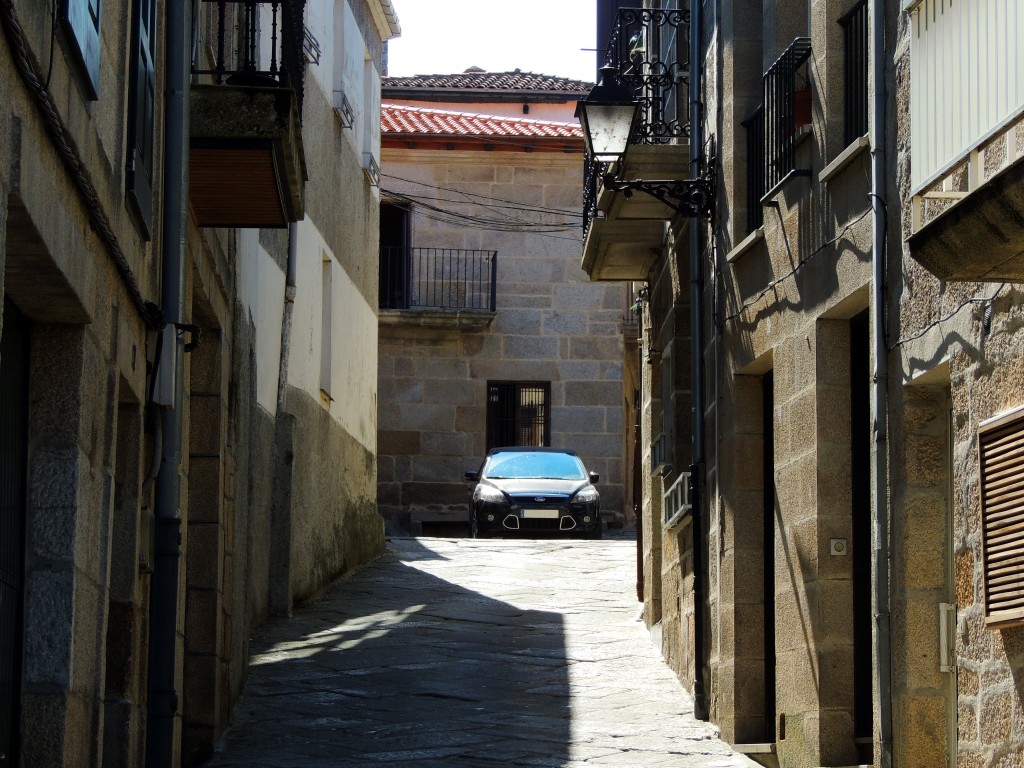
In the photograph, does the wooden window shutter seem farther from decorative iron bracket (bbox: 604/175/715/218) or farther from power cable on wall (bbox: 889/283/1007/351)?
decorative iron bracket (bbox: 604/175/715/218)

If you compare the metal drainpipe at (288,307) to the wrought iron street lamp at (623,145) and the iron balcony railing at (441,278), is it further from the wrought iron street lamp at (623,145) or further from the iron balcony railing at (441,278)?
the iron balcony railing at (441,278)

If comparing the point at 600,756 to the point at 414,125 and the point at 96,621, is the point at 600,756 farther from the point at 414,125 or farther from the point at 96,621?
the point at 414,125

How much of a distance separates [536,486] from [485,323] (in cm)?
620

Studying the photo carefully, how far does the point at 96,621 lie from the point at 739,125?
5793 mm

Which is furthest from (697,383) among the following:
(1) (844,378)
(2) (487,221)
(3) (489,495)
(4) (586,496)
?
(2) (487,221)

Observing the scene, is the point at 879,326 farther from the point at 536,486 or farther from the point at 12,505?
the point at 536,486

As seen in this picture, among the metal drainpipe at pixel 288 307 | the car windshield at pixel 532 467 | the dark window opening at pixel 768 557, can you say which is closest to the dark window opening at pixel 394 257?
the car windshield at pixel 532 467

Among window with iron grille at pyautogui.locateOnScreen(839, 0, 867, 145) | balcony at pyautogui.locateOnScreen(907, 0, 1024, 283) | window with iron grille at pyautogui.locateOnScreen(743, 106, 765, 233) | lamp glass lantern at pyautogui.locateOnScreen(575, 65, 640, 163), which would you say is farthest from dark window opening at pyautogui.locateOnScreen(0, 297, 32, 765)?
lamp glass lantern at pyautogui.locateOnScreen(575, 65, 640, 163)

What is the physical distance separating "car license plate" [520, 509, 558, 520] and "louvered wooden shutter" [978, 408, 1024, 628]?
16365 millimetres

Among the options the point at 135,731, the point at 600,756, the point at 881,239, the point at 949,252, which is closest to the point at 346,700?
the point at 600,756

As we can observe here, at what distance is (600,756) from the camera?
10188 mm

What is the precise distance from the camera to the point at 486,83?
34.4 m

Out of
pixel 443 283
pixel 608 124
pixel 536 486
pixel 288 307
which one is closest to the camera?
pixel 608 124

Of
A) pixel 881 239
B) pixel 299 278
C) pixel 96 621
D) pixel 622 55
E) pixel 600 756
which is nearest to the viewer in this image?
pixel 96 621
